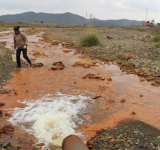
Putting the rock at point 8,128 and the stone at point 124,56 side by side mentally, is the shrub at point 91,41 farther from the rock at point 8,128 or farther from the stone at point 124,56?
the rock at point 8,128

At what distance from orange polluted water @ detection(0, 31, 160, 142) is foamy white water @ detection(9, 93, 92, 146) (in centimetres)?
26

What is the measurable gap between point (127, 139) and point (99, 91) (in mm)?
3235

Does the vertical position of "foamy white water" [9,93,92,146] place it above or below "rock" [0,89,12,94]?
below

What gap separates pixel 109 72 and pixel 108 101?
3.25m

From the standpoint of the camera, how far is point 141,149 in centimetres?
440

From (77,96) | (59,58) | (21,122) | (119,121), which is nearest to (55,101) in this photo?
(77,96)

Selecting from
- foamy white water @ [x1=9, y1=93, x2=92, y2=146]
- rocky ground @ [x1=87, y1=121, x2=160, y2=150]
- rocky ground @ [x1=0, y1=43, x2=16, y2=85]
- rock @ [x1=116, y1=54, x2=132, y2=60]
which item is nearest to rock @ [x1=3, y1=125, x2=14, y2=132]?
foamy white water @ [x1=9, y1=93, x2=92, y2=146]

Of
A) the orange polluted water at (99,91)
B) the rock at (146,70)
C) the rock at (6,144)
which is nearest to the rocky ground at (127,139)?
the orange polluted water at (99,91)

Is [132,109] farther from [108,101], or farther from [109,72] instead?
[109,72]

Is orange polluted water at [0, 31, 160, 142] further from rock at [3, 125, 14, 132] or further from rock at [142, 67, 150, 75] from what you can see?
rock at [3, 125, 14, 132]

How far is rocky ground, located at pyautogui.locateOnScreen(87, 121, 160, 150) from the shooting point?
449 centimetres

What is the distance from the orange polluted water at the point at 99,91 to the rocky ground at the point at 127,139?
0.32 meters

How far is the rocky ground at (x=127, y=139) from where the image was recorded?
449cm

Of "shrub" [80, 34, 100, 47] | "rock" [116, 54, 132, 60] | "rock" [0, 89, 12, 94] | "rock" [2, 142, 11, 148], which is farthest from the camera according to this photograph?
"shrub" [80, 34, 100, 47]
